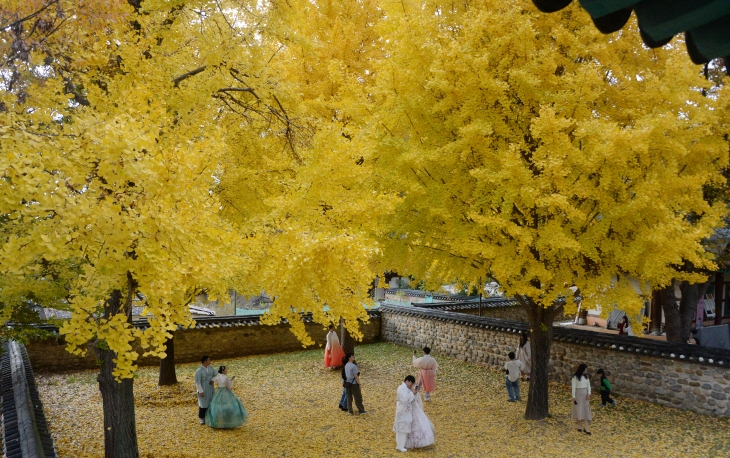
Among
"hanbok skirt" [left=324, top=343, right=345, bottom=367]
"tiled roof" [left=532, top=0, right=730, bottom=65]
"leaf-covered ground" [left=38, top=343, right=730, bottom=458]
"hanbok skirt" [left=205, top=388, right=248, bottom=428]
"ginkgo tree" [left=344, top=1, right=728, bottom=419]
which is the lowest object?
"leaf-covered ground" [left=38, top=343, right=730, bottom=458]

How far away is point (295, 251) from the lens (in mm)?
6020

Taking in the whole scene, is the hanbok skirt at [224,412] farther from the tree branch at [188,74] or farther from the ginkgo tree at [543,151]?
→ the tree branch at [188,74]

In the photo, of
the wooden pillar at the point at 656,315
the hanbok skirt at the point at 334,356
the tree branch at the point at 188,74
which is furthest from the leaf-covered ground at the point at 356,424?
the wooden pillar at the point at 656,315

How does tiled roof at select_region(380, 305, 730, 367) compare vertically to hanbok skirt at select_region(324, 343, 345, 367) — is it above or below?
above

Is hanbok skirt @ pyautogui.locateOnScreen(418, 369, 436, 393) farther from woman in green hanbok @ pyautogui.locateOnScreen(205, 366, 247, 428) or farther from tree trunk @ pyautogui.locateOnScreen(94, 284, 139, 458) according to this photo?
tree trunk @ pyautogui.locateOnScreen(94, 284, 139, 458)

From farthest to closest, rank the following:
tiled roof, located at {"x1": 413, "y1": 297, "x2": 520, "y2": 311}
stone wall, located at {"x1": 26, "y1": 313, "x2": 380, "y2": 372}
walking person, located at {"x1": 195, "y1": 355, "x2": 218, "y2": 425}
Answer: tiled roof, located at {"x1": 413, "y1": 297, "x2": 520, "y2": 311} → stone wall, located at {"x1": 26, "y1": 313, "x2": 380, "y2": 372} → walking person, located at {"x1": 195, "y1": 355, "x2": 218, "y2": 425}

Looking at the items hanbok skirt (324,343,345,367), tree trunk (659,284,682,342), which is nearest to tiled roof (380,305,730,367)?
tree trunk (659,284,682,342)

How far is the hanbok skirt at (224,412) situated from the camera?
30.9ft

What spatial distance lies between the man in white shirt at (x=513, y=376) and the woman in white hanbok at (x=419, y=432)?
3.34 m

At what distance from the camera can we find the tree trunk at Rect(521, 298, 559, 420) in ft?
33.2

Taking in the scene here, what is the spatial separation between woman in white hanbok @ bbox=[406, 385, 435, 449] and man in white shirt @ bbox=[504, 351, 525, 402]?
3.34 meters

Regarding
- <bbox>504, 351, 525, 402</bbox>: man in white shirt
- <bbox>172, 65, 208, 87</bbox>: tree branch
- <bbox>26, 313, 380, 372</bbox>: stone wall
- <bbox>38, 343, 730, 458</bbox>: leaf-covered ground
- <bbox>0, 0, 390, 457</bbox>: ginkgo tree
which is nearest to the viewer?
<bbox>0, 0, 390, 457</bbox>: ginkgo tree

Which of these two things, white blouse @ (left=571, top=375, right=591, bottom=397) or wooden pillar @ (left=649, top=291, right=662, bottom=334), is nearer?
white blouse @ (left=571, top=375, right=591, bottom=397)

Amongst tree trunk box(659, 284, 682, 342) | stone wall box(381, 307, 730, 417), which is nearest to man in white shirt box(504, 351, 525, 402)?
stone wall box(381, 307, 730, 417)
